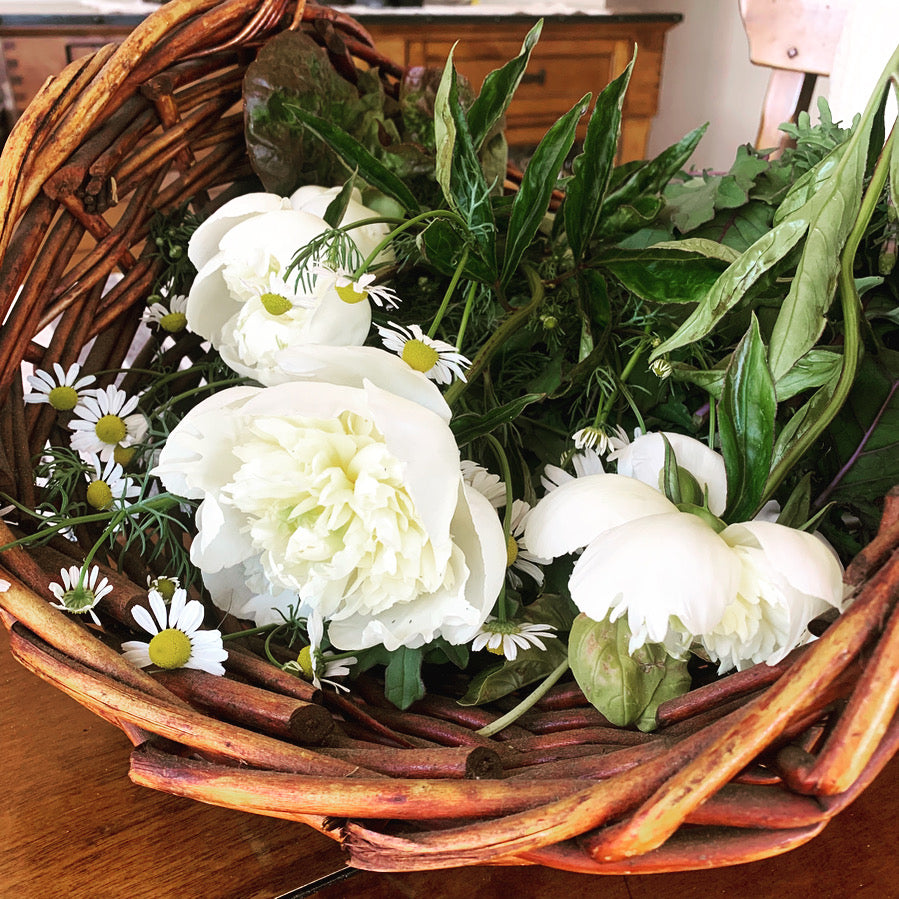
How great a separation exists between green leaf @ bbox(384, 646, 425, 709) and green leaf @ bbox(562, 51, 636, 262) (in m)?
0.24

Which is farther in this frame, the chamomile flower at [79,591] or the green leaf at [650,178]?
the green leaf at [650,178]

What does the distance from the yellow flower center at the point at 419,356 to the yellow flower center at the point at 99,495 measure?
0.21 meters

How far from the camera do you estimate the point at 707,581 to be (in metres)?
0.33

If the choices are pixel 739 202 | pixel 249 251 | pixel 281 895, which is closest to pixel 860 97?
pixel 739 202

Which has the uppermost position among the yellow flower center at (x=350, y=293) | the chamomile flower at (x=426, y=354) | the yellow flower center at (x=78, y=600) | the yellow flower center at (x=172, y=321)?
the yellow flower center at (x=350, y=293)

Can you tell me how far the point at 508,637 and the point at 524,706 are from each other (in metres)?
0.03

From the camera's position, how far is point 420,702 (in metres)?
0.43

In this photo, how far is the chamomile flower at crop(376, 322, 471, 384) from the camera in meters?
0.39

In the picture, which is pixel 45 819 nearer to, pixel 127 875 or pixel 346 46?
pixel 127 875

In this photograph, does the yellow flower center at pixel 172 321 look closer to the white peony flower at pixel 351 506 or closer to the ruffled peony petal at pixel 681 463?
the white peony flower at pixel 351 506

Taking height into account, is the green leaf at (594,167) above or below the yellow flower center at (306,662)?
above

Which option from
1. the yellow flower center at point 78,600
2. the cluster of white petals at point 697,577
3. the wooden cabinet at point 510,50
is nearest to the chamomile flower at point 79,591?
the yellow flower center at point 78,600

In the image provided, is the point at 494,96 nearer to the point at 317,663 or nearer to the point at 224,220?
the point at 224,220

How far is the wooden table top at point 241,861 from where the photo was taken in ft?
1.30
